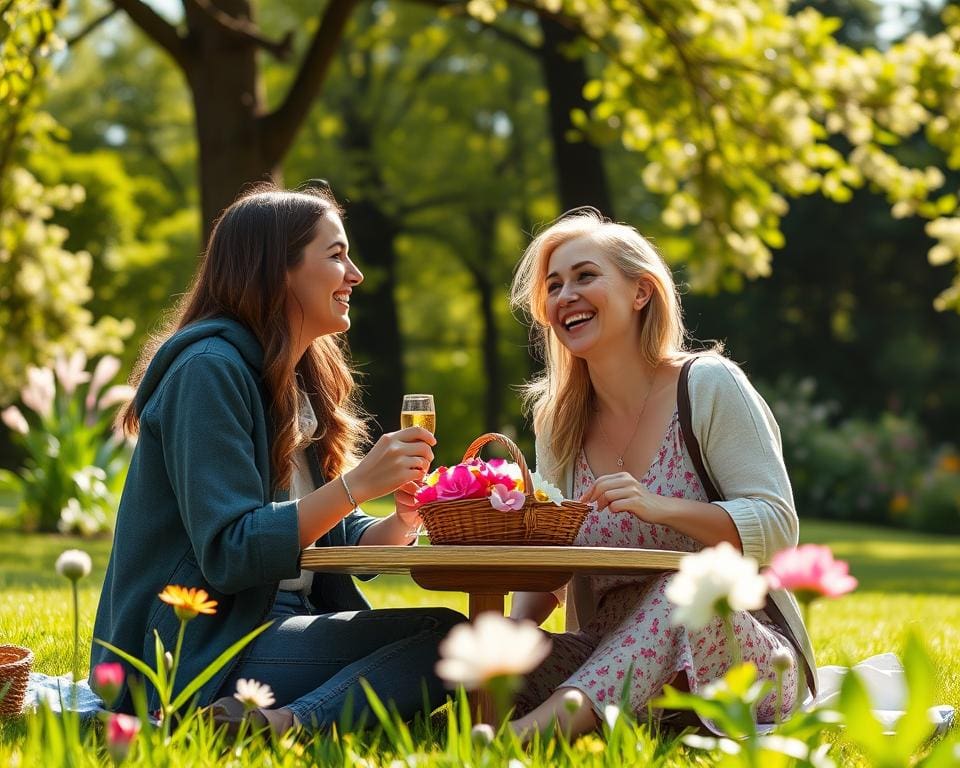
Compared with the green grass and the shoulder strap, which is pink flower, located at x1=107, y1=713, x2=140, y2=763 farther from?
the shoulder strap

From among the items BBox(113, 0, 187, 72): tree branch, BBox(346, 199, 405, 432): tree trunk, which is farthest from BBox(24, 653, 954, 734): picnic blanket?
BBox(346, 199, 405, 432): tree trunk

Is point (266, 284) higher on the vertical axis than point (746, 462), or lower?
higher

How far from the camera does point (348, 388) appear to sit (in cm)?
423

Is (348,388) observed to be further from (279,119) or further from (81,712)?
(279,119)

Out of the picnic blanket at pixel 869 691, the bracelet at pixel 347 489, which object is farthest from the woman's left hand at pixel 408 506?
the picnic blanket at pixel 869 691

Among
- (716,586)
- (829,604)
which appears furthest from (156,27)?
(716,586)

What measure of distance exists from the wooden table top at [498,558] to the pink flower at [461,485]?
0.18 m

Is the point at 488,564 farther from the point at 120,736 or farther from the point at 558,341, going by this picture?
the point at 558,341

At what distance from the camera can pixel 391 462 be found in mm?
3221

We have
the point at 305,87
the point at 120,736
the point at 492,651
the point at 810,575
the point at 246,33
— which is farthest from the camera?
the point at 305,87

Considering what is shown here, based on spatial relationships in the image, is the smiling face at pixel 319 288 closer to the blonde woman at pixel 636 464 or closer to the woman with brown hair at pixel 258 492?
the woman with brown hair at pixel 258 492

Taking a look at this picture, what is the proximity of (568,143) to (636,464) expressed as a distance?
11.0m

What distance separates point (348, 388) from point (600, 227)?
3.00 feet

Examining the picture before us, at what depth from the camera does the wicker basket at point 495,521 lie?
10.6ft
